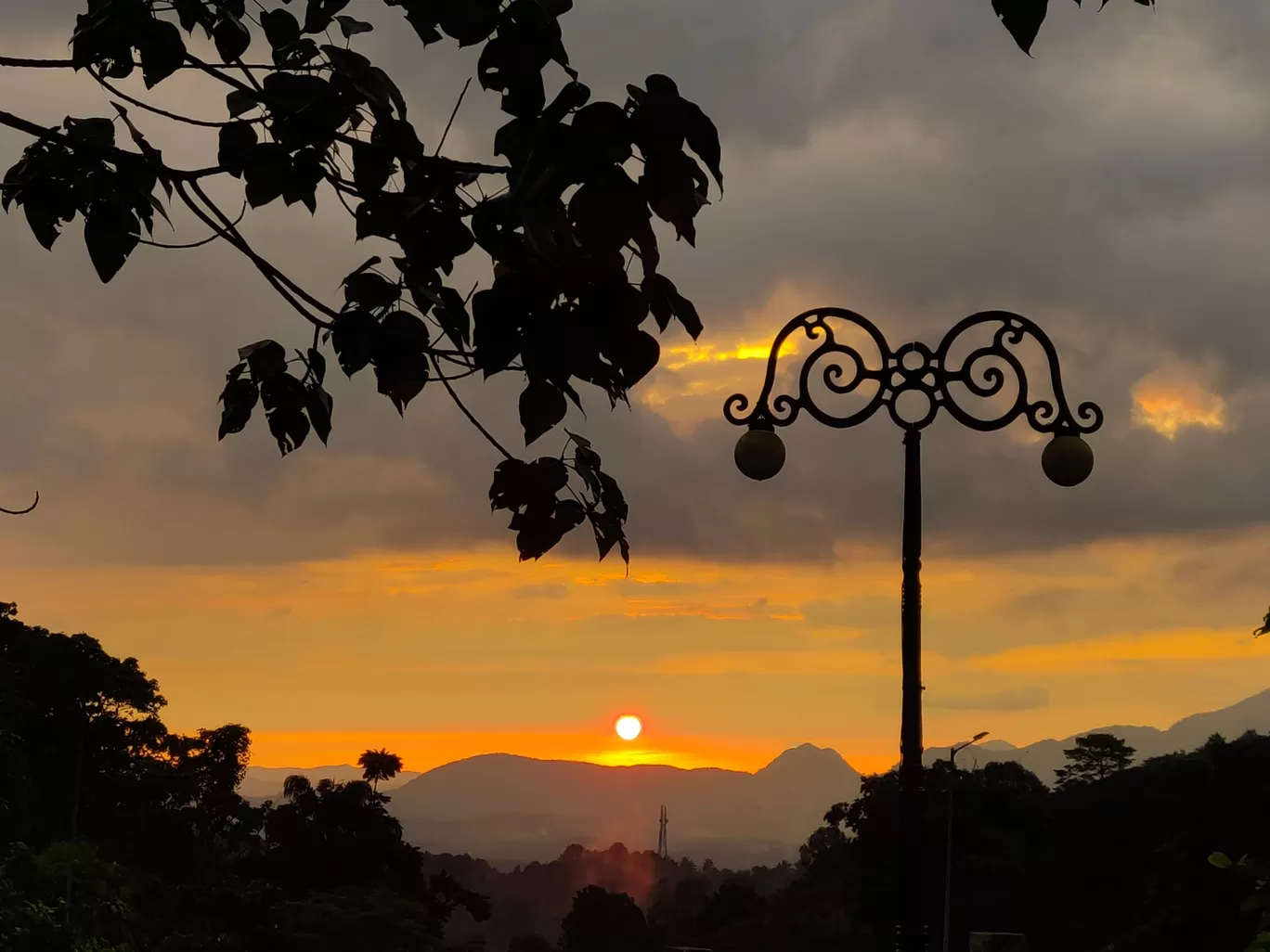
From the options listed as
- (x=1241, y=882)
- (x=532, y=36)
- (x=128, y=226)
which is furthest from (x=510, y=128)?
(x=1241, y=882)

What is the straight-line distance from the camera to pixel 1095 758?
80.9 meters

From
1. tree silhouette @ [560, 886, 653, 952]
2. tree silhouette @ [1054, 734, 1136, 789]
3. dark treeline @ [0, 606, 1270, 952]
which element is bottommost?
tree silhouette @ [560, 886, 653, 952]

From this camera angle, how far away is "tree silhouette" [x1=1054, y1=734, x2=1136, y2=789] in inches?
3113

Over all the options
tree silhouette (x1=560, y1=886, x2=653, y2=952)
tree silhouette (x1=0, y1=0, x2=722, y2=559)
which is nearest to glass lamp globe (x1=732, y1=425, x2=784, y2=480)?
tree silhouette (x1=0, y1=0, x2=722, y2=559)

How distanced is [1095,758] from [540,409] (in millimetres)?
81827

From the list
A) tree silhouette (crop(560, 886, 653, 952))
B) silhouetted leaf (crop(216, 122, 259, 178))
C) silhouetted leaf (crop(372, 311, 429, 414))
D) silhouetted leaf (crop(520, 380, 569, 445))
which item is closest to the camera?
silhouetted leaf (crop(520, 380, 569, 445))

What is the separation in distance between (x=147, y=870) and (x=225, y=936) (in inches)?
305

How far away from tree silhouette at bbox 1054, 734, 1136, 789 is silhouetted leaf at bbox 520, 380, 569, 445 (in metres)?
78.2

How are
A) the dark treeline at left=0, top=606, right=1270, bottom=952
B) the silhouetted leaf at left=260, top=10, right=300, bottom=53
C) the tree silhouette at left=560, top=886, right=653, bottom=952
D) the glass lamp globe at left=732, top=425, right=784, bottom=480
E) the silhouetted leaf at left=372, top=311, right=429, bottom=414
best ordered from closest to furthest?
1. the silhouetted leaf at left=372, top=311, right=429, bottom=414
2. the silhouetted leaf at left=260, top=10, right=300, bottom=53
3. the glass lamp globe at left=732, top=425, right=784, bottom=480
4. the dark treeline at left=0, top=606, right=1270, bottom=952
5. the tree silhouette at left=560, top=886, right=653, bottom=952

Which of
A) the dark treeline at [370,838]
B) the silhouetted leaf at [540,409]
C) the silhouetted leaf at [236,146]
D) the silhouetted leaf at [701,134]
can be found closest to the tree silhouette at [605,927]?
the dark treeline at [370,838]

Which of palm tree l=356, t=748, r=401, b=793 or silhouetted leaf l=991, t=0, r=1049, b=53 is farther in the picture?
palm tree l=356, t=748, r=401, b=793

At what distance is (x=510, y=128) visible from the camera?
3.54 meters

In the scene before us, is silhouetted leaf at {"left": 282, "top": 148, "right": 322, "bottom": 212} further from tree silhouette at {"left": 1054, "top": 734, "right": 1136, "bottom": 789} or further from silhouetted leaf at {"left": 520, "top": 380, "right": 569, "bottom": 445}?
tree silhouette at {"left": 1054, "top": 734, "right": 1136, "bottom": 789}

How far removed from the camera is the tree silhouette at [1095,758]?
259 feet
